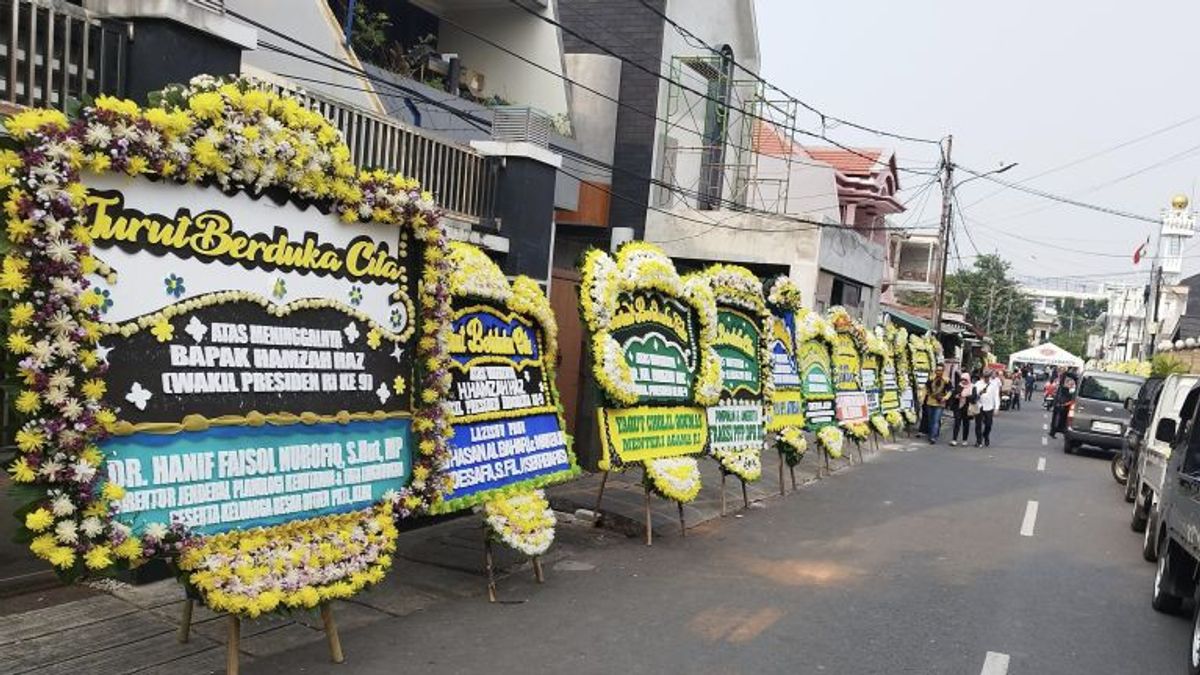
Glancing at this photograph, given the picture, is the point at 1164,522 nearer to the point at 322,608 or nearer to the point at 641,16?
the point at 322,608

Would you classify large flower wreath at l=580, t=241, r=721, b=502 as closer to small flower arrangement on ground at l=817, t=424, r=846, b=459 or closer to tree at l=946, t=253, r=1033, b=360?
small flower arrangement on ground at l=817, t=424, r=846, b=459

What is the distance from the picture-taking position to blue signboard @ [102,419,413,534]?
13.0 ft

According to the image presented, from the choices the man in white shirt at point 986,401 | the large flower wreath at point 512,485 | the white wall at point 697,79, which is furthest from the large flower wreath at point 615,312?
the man in white shirt at point 986,401

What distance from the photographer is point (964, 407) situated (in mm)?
20656

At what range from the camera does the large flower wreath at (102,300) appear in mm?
3500

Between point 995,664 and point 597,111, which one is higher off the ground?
point 597,111

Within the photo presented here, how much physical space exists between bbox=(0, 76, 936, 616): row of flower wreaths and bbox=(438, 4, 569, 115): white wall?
36.3ft

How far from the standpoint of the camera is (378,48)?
13.5 meters

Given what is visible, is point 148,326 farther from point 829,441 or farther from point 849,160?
point 849,160

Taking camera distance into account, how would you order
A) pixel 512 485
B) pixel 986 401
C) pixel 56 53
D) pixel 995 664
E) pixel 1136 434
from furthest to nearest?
pixel 986 401 → pixel 1136 434 → pixel 512 485 → pixel 56 53 → pixel 995 664

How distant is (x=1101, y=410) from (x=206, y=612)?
19.1 meters

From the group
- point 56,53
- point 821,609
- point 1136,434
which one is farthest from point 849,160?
point 56,53

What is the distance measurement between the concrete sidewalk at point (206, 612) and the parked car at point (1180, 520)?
14.6 ft

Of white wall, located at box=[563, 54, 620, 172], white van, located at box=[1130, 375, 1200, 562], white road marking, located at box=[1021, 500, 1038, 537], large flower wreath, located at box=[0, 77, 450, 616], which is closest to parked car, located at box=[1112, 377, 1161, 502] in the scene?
white van, located at box=[1130, 375, 1200, 562]
